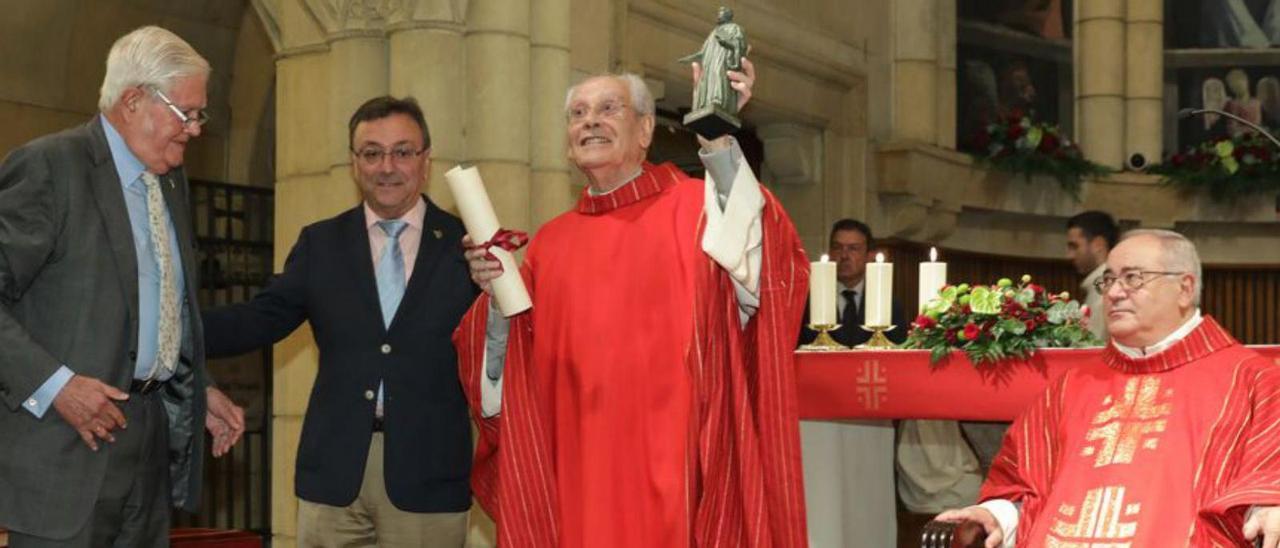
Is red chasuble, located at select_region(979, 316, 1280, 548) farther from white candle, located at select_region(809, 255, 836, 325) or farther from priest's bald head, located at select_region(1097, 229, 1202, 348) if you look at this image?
white candle, located at select_region(809, 255, 836, 325)

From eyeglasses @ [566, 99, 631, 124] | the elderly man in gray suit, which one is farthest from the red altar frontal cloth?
the elderly man in gray suit

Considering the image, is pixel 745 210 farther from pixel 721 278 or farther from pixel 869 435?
pixel 869 435

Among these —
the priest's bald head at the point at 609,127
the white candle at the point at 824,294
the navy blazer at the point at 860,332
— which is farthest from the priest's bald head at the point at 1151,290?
the navy blazer at the point at 860,332

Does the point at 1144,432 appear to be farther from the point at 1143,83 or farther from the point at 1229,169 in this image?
the point at 1143,83

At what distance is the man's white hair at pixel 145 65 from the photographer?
13.0 ft

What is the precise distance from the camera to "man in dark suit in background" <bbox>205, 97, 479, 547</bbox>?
452cm

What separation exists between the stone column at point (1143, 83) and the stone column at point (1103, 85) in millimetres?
47

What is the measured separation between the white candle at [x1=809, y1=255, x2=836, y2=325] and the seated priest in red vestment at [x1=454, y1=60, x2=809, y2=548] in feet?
7.12

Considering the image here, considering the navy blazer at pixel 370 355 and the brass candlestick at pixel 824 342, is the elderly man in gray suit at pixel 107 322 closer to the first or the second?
the navy blazer at pixel 370 355

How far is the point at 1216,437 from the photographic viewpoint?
4.48 metres

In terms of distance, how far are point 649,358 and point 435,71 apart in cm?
353

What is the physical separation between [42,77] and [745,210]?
595 centimetres

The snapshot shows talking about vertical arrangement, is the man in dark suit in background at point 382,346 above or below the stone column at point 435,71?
below

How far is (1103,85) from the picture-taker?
41.3ft
